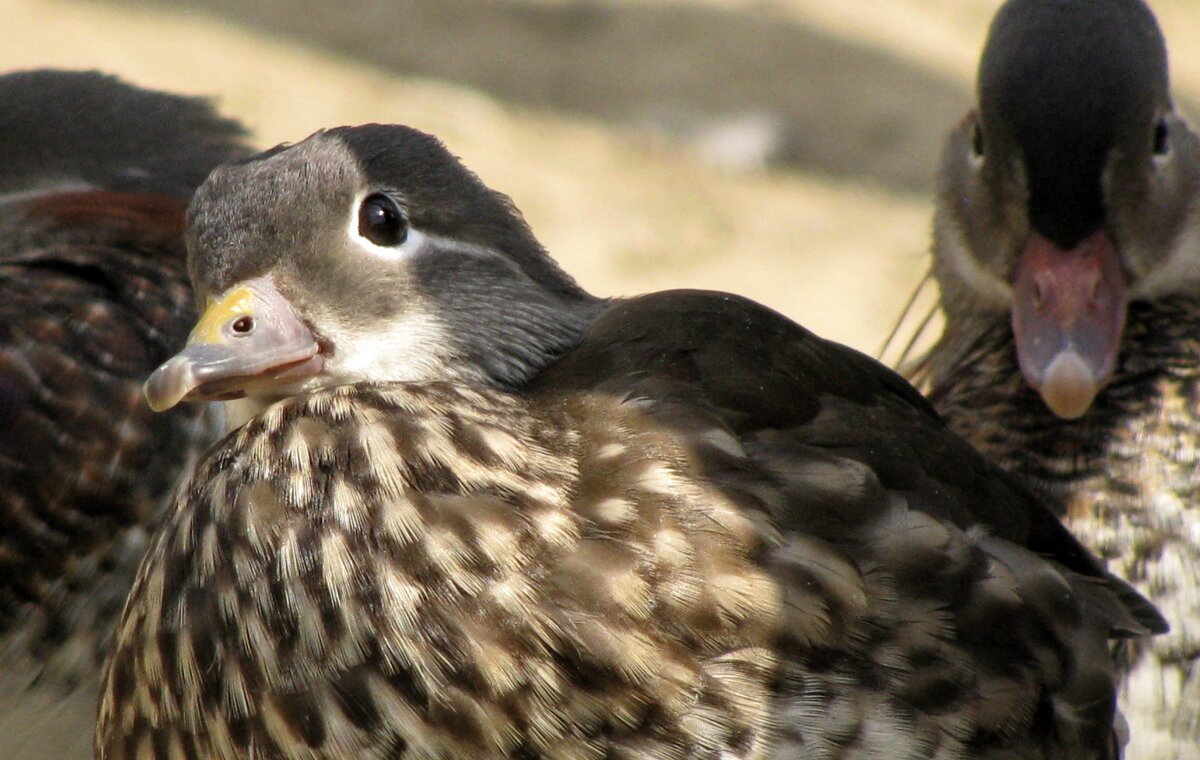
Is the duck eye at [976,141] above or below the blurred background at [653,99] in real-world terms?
above

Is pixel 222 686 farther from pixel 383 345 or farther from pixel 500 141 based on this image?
pixel 500 141

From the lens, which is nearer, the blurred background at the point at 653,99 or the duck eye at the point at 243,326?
the duck eye at the point at 243,326

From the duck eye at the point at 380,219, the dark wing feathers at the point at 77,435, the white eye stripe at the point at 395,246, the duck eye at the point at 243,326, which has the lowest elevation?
the dark wing feathers at the point at 77,435

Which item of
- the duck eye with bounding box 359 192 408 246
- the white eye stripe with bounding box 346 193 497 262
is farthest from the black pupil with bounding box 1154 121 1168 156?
the duck eye with bounding box 359 192 408 246

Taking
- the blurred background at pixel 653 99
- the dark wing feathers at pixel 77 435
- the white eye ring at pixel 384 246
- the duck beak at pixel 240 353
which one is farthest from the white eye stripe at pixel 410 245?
the blurred background at pixel 653 99

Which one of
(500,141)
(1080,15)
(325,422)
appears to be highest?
(1080,15)

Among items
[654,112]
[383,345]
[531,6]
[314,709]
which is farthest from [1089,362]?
[531,6]

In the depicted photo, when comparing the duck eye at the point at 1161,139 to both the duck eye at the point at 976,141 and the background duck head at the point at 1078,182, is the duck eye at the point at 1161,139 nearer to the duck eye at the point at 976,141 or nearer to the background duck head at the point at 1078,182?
the background duck head at the point at 1078,182
